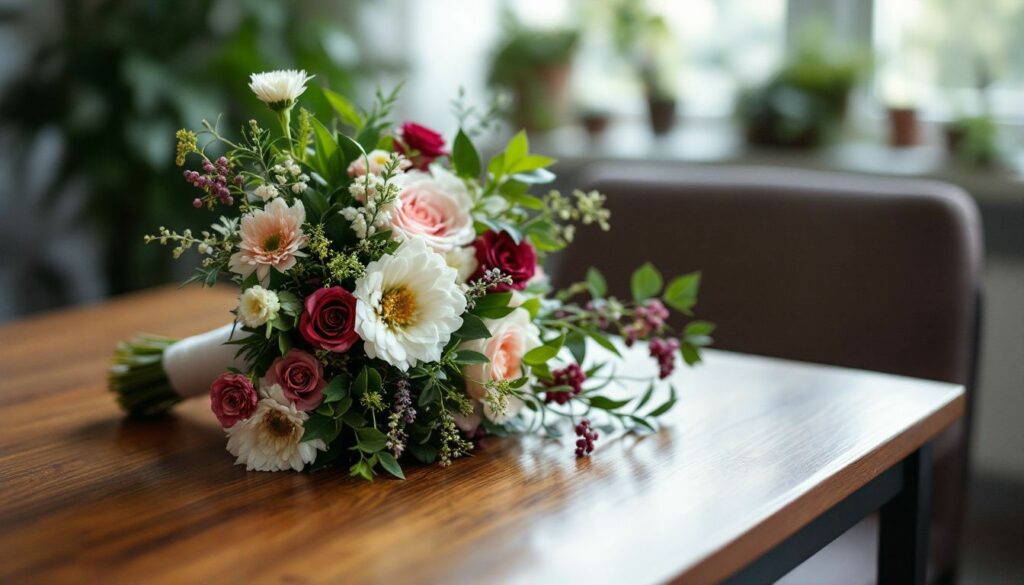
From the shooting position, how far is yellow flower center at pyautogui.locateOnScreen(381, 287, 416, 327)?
42.3 inches

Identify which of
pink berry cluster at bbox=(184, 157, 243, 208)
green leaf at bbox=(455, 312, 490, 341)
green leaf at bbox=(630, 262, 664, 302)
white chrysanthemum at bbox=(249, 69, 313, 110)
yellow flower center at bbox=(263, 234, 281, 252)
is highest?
white chrysanthemum at bbox=(249, 69, 313, 110)

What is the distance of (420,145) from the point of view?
4.02 ft

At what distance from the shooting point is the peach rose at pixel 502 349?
1128 mm

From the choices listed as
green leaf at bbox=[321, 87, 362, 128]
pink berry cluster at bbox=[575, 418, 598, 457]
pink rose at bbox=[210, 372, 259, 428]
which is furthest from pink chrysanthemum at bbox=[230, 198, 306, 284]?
pink berry cluster at bbox=[575, 418, 598, 457]

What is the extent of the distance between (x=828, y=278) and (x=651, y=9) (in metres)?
1.54

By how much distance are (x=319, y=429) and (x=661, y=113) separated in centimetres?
209

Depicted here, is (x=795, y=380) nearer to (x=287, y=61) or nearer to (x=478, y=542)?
(x=478, y=542)

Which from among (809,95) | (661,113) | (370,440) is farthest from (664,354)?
(661,113)

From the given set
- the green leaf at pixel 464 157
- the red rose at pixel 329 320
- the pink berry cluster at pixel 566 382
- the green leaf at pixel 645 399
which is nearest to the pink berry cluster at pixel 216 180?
the red rose at pixel 329 320

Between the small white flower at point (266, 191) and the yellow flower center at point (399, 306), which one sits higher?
the small white flower at point (266, 191)

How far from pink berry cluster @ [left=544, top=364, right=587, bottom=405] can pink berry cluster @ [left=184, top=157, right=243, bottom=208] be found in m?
0.36

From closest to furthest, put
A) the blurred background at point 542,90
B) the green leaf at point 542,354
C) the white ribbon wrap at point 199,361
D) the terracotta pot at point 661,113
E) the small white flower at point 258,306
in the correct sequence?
the small white flower at point 258,306 < the green leaf at point 542,354 < the white ribbon wrap at point 199,361 < the blurred background at point 542,90 < the terracotta pot at point 661,113

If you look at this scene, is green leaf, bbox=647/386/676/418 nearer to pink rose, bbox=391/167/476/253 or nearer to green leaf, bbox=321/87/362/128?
pink rose, bbox=391/167/476/253

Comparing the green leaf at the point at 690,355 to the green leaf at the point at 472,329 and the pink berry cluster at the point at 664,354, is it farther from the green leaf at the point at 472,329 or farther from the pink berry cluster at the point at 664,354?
the green leaf at the point at 472,329
